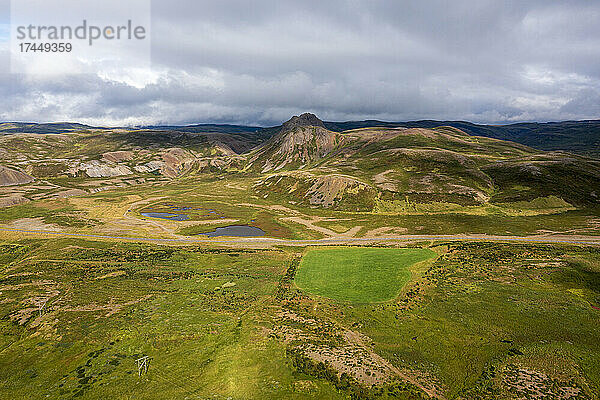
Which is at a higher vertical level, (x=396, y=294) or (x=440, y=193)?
(x=440, y=193)

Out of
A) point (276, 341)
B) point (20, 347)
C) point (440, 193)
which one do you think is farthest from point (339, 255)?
point (440, 193)

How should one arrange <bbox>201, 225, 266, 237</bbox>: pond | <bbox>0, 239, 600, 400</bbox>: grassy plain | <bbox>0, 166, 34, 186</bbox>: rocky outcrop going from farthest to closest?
<bbox>0, 166, 34, 186</bbox>: rocky outcrop, <bbox>201, 225, 266, 237</bbox>: pond, <bbox>0, 239, 600, 400</bbox>: grassy plain

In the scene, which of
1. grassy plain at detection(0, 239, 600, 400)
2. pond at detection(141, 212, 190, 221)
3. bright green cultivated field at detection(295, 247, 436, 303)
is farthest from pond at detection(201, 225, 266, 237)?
grassy plain at detection(0, 239, 600, 400)

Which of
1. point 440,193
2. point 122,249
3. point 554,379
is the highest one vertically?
point 440,193

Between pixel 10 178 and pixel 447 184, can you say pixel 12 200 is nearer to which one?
pixel 10 178

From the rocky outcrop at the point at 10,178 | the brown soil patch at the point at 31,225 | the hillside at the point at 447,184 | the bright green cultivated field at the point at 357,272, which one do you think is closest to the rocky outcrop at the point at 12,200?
the brown soil patch at the point at 31,225

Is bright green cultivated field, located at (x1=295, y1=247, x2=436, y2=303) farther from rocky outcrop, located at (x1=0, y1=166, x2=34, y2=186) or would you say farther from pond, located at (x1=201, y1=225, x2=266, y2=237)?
rocky outcrop, located at (x1=0, y1=166, x2=34, y2=186)

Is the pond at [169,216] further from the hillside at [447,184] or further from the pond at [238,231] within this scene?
the hillside at [447,184]

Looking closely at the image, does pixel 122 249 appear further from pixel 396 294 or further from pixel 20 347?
pixel 396 294
